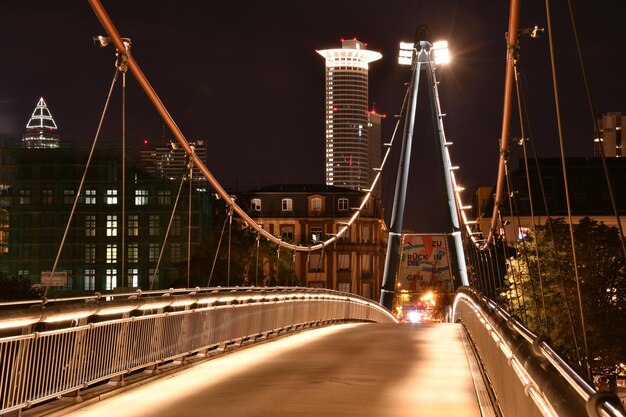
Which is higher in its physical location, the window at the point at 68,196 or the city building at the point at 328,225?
the window at the point at 68,196

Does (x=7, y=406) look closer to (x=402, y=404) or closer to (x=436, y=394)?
(x=402, y=404)

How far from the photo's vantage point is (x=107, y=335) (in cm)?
1105

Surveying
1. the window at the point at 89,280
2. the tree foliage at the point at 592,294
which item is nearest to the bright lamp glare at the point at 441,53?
the tree foliage at the point at 592,294

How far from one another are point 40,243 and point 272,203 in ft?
71.9

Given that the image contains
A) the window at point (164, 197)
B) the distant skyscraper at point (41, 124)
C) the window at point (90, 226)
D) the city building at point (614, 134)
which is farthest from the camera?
the city building at point (614, 134)

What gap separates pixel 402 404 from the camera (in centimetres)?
1029

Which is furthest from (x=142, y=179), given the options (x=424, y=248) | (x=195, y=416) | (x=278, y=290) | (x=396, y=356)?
(x=195, y=416)

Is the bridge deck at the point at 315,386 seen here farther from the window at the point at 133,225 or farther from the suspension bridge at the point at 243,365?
the window at the point at 133,225

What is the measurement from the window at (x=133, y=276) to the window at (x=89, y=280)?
11.1ft

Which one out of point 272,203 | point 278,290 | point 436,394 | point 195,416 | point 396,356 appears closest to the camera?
point 195,416

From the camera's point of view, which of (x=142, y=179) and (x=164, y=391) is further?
(x=142, y=179)

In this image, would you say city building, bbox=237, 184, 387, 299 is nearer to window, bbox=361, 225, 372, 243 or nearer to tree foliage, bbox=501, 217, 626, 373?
window, bbox=361, 225, 372, 243

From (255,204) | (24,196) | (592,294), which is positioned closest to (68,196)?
(24,196)

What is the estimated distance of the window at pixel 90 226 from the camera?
102 meters
